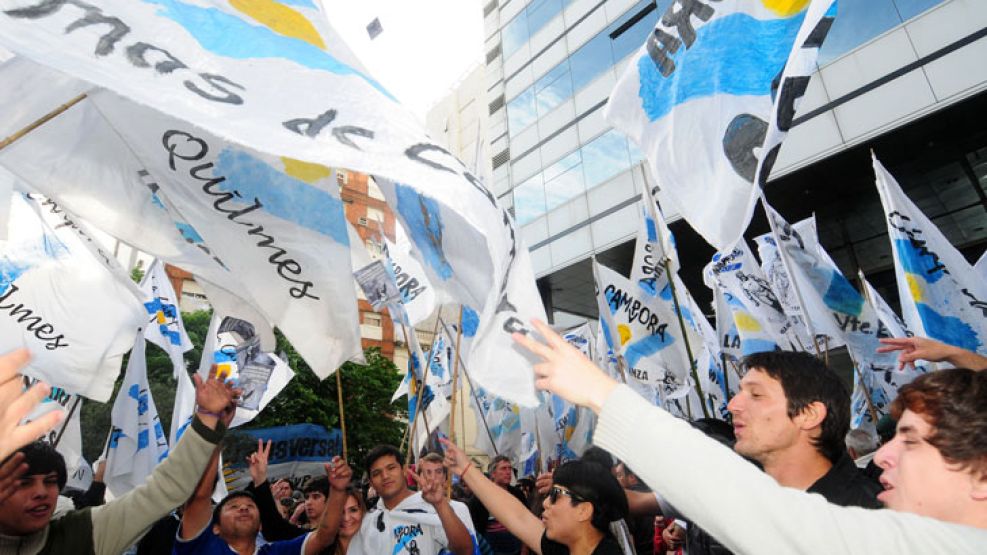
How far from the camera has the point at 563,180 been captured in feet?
54.6

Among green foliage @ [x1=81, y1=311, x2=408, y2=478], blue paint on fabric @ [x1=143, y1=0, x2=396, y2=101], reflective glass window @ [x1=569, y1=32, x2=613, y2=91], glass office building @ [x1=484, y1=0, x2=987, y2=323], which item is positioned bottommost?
blue paint on fabric @ [x1=143, y1=0, x2=396, y2=101]

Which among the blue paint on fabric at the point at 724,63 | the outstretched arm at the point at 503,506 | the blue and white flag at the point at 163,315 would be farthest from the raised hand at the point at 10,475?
the blue and white flag at the point at 163,315

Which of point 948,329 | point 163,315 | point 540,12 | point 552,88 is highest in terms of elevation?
point 540,12

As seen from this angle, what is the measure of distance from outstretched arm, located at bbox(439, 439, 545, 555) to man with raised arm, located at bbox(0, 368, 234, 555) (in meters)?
1.19

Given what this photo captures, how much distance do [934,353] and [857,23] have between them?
11.0 metres

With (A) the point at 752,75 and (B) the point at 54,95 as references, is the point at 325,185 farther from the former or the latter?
(A) the point at 752,75

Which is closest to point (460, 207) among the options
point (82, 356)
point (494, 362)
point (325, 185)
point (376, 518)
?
point (494, 362)

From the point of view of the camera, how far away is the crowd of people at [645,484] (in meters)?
0.97

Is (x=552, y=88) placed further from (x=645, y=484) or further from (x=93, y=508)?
(x=93, y=508)

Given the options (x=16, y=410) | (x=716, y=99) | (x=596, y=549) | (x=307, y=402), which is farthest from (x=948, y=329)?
(x=307, y=402)

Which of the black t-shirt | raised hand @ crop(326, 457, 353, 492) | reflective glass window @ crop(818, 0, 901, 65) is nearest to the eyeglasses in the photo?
the black t-shirt

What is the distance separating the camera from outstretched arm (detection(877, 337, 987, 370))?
7.50ft

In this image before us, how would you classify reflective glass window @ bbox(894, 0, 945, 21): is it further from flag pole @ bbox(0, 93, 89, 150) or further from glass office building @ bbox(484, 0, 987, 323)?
flag pole @ bbox(0, 93, 89, 150)

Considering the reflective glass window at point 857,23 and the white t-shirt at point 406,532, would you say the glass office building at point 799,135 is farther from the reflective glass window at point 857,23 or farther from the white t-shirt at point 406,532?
the white t-shirt at point 406,532
